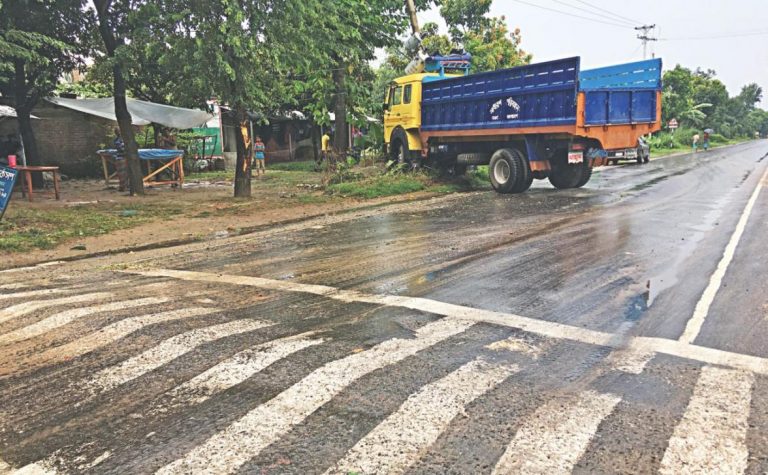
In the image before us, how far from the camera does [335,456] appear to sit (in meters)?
2.91

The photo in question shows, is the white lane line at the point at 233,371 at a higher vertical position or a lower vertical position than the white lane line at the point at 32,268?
lower

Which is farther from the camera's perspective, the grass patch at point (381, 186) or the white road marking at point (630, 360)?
the grass patch at point (381, 186)

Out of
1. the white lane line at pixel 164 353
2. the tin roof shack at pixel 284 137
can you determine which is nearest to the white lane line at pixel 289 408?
the white lane line at pixel 164 353

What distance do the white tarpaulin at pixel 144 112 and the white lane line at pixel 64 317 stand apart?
15072 millimetres

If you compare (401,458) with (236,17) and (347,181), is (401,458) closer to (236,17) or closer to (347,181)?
(236,17)

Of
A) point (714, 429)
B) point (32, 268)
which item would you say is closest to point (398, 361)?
point (714, 429)

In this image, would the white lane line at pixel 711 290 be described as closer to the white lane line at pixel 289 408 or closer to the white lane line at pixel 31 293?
the white lane line at pixel 289 408

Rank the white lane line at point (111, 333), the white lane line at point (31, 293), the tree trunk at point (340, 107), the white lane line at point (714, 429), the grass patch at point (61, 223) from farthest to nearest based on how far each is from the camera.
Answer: the tree trunk at point (340, 107)
the grass patch at point (61, 223)
the white lane line at point (31, 293)
the white lane line at point (111, 333)
the white lane line at point (714, 429)

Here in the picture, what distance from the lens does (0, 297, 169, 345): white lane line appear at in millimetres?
4812

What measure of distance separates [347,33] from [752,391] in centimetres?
1434

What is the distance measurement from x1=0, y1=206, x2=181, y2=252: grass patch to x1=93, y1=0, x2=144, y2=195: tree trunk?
238cm

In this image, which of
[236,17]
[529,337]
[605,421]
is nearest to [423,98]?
[236,17]

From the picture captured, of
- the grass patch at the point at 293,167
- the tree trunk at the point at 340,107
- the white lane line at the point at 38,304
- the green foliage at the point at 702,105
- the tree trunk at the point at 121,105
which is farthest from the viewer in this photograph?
the green foliage at the point at 702,105

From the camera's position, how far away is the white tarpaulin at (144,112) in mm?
19375
